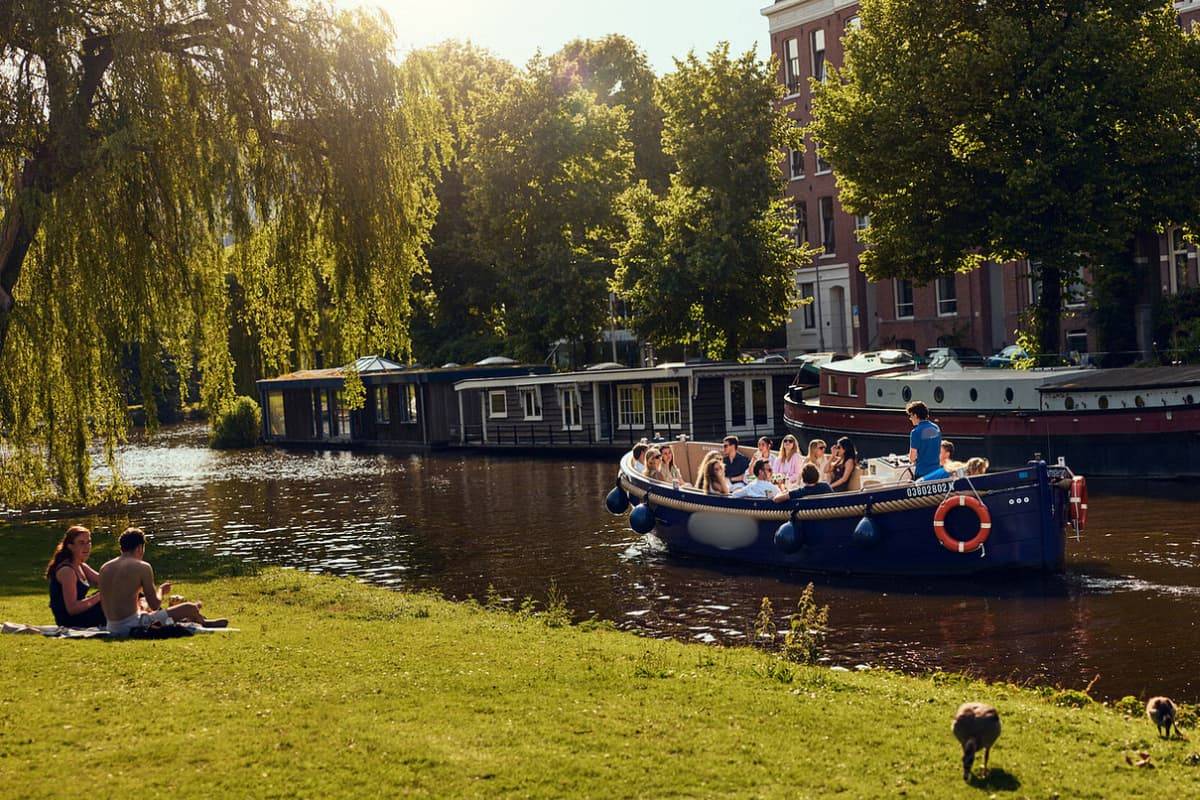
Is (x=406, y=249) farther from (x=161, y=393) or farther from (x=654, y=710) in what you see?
(x=654, y=710)

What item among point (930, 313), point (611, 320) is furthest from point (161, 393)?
point (930, 313)

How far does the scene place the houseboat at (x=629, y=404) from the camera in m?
Answer: 49.7

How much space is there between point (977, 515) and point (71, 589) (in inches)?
485

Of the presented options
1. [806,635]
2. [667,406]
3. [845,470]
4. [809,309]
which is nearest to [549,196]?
[667,406]

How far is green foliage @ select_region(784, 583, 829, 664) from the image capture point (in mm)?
14609

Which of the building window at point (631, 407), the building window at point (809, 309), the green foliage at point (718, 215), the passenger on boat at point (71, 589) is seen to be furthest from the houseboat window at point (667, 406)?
the passenger on boat at point (71, 589)

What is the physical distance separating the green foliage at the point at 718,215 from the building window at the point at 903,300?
1221cm

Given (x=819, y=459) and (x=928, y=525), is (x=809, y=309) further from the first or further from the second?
(x=928, y=525)

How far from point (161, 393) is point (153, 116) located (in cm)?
514

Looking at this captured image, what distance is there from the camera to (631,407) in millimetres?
52312

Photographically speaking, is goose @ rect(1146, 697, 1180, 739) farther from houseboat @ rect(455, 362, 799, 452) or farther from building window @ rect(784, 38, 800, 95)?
building window @ rect(784, 38, 800, 95)

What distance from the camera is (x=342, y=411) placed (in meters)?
65.1

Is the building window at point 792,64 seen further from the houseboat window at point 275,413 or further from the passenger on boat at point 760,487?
the passenger on boat at point 760,487

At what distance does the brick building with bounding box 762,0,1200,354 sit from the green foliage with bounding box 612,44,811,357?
32.3 ft
